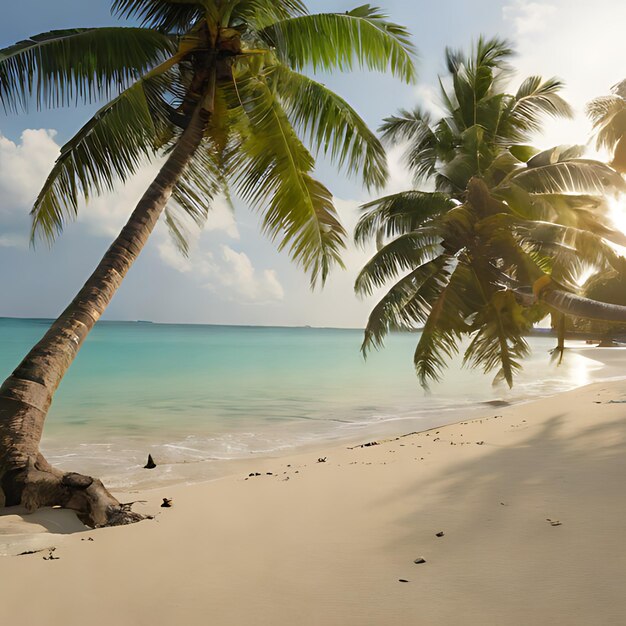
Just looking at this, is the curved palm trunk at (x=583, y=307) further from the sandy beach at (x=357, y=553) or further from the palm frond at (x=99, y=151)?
the palm frond at (x=99, y=151)

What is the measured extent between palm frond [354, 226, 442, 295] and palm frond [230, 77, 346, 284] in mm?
4477

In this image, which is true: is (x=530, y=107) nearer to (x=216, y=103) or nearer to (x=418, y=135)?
(x=418, y=135)

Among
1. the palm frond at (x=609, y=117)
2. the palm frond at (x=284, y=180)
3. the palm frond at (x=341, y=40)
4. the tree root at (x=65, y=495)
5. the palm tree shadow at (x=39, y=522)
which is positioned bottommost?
the palm tree shadow at (x=39, y=522)

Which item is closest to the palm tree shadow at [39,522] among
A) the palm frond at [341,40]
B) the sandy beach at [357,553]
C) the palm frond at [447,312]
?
the sandy beach at [357,553]

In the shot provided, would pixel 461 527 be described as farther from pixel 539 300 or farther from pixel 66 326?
pixel 539 300

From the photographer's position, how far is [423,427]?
12.2 m

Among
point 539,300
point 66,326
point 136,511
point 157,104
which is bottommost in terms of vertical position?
point 136,511

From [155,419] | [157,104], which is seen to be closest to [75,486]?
[157,104]

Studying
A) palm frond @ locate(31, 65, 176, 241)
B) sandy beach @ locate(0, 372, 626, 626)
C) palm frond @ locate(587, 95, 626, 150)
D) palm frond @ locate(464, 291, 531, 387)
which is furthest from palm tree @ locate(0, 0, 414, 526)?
palm frond @ locate(587, 95, 626, 150)

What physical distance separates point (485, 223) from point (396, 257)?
2.22 metres

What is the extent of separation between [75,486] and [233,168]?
5.26 m

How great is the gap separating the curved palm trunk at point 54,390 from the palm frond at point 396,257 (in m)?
6.57

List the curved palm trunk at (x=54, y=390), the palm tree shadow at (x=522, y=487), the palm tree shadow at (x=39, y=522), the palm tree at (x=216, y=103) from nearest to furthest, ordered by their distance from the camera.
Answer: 1. the palm tree shadow at (x=522, y=487)
2. the palm tree shadow at (x=39, y=522)
3. the curved palm trunk at (x=54, y=390)
4. the palm tree at (x=216, y=103)

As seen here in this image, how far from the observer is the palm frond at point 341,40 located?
762cm
